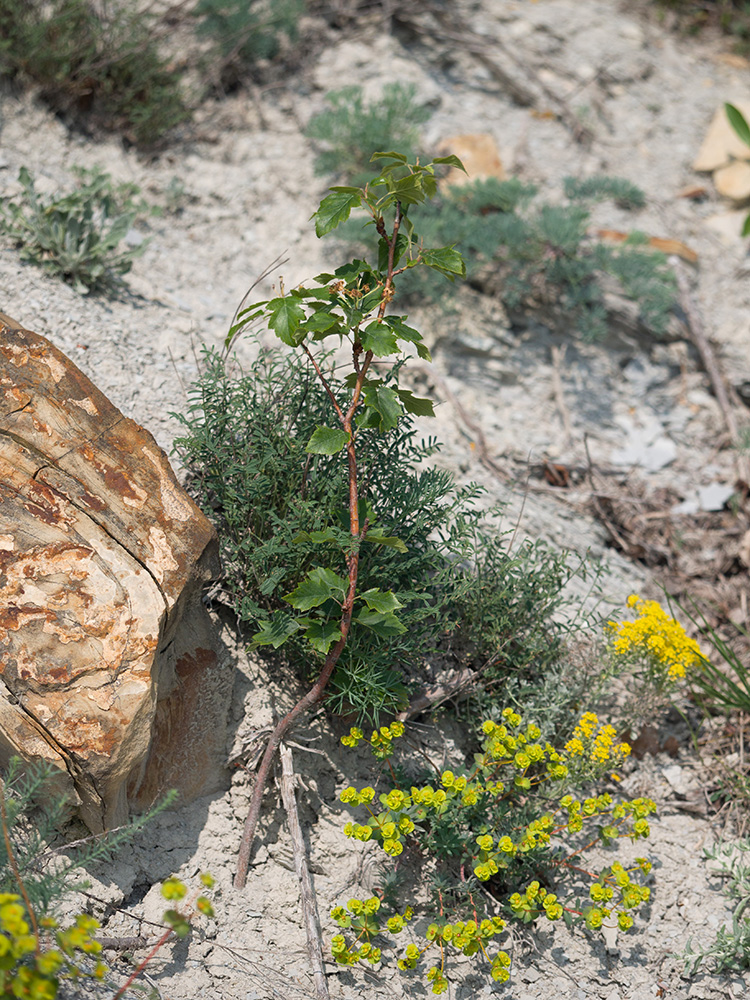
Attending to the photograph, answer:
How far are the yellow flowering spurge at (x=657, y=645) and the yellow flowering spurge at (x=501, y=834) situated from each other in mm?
352

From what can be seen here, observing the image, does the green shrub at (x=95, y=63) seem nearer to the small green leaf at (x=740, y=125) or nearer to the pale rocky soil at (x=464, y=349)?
the pale rocky soil at (x=464, y=349)

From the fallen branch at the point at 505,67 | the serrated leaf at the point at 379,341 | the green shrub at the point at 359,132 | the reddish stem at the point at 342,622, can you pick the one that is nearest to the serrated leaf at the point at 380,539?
the reddish stem at the point at 342,622

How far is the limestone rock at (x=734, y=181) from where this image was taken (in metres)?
6.09

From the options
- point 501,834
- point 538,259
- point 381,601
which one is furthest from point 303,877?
point 538,259

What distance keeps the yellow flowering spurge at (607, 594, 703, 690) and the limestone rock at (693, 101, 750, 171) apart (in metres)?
4.49

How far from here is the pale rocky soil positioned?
2713 mm

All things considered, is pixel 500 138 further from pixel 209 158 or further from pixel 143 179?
pixel 143 179

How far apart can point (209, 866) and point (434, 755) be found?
91cm

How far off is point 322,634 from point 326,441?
2.00 ft

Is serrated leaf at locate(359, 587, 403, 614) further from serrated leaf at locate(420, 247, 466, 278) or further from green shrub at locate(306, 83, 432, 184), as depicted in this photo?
green shrub at locate(306, 83, 432, 184)

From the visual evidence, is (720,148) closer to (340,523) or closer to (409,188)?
(409,188)

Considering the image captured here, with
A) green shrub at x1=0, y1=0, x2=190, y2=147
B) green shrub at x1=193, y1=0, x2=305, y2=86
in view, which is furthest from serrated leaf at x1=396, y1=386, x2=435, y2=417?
green shrub at x1=193, y1=0, x2=305, y2=86

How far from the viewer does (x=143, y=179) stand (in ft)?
16.4

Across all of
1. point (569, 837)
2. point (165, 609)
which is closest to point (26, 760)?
point (165, 609)
